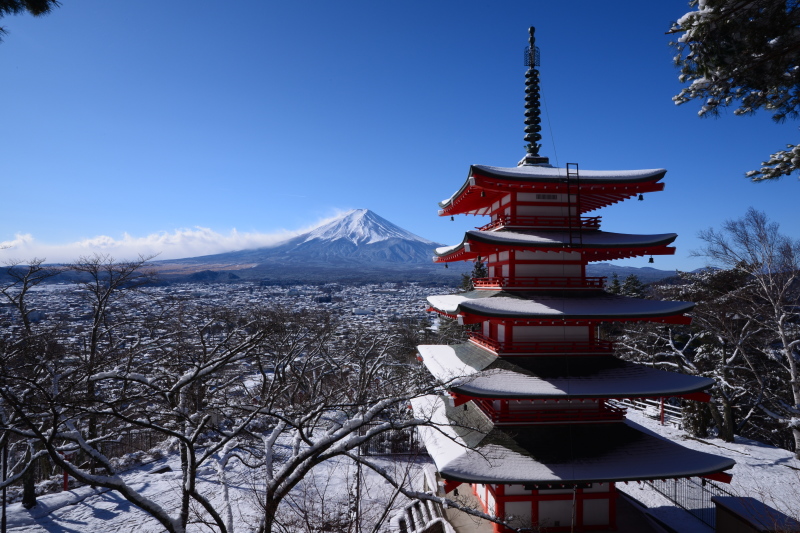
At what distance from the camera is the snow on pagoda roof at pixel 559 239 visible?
33.9ft

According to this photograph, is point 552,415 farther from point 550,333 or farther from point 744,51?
point 744,51

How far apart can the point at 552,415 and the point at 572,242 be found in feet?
15.6

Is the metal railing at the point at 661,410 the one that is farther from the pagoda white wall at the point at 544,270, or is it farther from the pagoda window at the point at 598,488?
the pagoda white wall at the point at 544,270

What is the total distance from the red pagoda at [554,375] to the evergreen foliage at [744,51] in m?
4.54

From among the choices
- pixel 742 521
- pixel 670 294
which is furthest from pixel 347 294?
pixel 742 521

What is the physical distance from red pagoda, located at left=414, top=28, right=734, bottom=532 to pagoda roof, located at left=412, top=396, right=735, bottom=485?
3 cm

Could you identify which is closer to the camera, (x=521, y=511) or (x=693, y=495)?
(x=521, y=511)

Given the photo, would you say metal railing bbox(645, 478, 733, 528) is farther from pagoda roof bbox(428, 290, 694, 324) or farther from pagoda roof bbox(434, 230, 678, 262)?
pagoda roof bbox(434, 230, 678, 262)

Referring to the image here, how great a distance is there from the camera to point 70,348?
2078cm

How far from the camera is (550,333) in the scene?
438 inches

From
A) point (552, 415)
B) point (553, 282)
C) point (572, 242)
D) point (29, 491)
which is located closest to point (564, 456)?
point (552, 415)

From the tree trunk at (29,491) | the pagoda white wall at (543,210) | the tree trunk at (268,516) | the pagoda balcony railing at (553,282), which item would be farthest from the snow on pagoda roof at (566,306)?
the tree trunk at (29,491)

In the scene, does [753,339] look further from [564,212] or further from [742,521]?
[564,212]

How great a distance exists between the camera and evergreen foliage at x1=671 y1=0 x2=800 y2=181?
515cm
